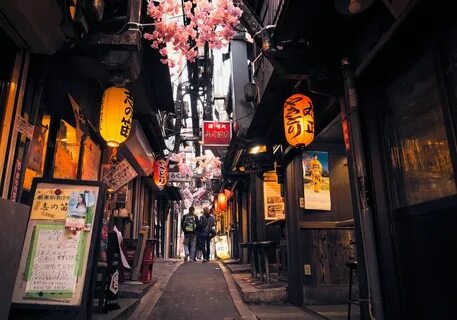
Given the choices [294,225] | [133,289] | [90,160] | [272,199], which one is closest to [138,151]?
[90,160]

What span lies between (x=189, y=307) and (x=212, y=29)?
7.07m

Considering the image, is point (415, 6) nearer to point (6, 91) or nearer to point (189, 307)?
point (6, 91)

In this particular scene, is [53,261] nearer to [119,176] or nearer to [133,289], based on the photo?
[133,289]

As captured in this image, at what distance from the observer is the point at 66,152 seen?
748cm

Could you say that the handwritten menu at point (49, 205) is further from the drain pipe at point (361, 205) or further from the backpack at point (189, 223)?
the backpack at point (189, 223)

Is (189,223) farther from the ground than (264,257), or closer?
farther from the ground

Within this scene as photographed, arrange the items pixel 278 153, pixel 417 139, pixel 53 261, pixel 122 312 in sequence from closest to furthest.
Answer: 1. pixel 417 139
2. pixel 53 261
3. pixel 122 312
4. pixel 278 153

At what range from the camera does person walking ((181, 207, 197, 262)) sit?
63.8ft

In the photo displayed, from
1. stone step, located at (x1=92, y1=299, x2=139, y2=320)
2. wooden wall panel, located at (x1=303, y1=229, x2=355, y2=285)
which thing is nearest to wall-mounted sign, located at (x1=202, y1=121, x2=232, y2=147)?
wooden wall panel, located at (x1=303, y1=229, x2=355, y2=285)

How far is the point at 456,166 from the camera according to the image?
3518 mm

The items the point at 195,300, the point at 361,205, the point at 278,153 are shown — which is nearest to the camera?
the point at 361,205

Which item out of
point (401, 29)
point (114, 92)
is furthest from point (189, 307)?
point (401, 29)

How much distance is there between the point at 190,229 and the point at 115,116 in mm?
12946

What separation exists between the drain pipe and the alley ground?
2356mm
